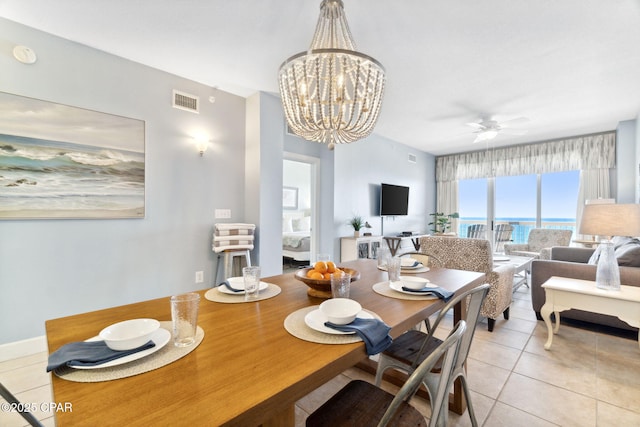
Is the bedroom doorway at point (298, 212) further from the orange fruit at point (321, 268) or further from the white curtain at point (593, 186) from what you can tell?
the white curtain at point (593, 186)

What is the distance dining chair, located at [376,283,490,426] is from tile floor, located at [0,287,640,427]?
417 mm

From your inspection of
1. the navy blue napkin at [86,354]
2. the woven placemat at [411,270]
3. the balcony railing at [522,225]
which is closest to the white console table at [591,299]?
the woven placemat at [411,270]

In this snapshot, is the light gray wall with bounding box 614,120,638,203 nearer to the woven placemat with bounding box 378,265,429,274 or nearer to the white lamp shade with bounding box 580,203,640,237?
the white lamp shade with bounding box 580,203,640,237

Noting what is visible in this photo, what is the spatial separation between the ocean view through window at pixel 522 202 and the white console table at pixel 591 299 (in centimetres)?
388

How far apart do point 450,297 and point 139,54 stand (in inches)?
123

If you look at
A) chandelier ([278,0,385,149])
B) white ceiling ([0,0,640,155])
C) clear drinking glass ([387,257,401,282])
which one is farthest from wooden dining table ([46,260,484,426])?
white ceiling ([0,0,640,155])

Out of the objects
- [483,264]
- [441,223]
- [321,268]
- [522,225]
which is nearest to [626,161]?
[522,225]

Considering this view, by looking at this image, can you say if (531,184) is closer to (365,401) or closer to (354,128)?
(354,128)

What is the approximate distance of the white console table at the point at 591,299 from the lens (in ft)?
6.89

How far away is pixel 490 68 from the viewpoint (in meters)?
2.91

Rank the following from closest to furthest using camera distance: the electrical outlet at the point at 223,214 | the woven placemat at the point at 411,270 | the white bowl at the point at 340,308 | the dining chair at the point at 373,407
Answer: the dining chair at the point at 373,407 → the white bowl at the point at 340,308 → the woven placemat at the point at 411,270 → the electrical outlet at the point at 223,214

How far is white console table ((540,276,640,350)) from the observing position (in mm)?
2100

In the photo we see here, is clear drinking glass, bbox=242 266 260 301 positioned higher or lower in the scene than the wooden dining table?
higher

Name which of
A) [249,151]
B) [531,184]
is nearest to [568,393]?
[249,151]
